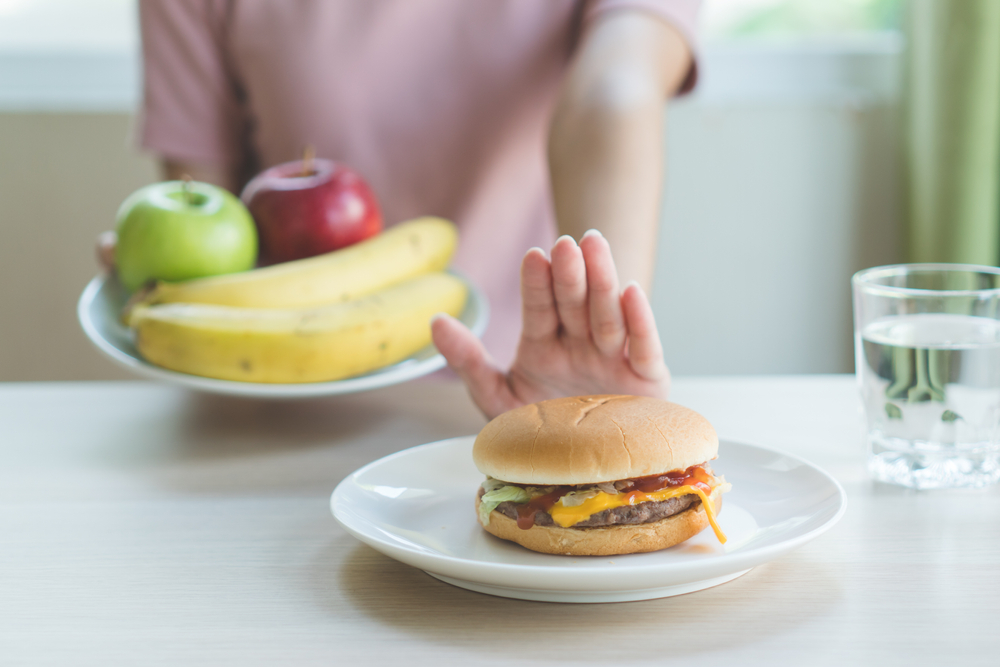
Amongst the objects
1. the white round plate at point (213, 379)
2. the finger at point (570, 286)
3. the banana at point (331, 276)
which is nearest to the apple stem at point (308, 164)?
the banana at point (331, 276)

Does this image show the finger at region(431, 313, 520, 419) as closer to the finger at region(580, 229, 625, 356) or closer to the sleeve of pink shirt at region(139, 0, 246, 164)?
the finger at region(580, 229, 625, 356)

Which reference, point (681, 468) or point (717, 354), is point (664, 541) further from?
point (717, 354)

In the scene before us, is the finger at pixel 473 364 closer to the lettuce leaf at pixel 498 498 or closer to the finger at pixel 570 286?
the finger at pixel 570 286

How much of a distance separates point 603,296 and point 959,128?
137cm

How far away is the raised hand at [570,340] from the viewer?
72cm

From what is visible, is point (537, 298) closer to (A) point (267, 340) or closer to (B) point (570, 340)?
(B) point (570, 340)

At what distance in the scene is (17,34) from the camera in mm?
2336

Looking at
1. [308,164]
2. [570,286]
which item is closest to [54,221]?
[308,164]

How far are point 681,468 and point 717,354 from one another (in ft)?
5.87

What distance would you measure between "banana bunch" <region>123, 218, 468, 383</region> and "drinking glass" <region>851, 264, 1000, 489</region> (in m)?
0.48

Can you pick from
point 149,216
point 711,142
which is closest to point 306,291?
point 149,216

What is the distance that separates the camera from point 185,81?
1.44 meters

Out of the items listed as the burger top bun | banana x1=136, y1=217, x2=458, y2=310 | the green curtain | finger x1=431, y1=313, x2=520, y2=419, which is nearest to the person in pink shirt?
banana x1=136, y1=217, x2=458, y2=310

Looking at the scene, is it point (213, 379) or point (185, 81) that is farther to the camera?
point (185, 81)
